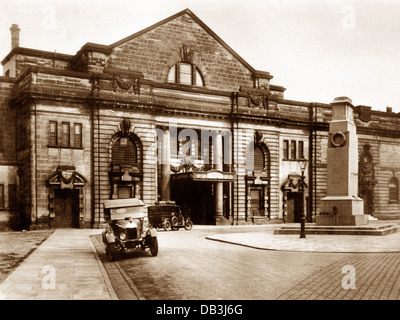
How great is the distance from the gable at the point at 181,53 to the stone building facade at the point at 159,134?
0.08 m

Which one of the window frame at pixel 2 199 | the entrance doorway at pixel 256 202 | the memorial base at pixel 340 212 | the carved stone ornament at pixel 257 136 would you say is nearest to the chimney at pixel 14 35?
the window frame at pixel 2 199

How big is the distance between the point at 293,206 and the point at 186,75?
14.3 meters

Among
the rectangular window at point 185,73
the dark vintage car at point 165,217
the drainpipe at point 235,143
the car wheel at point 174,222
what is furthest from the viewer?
the rectangular window at point 185,73

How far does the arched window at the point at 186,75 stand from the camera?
36.5 m

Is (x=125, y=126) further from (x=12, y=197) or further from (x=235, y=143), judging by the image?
(x=235, y=143)

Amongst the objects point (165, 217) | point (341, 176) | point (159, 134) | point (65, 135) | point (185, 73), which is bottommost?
point (165, 217)

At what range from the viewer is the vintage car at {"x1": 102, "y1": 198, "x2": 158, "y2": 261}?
14751 mm

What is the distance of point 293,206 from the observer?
3934cm

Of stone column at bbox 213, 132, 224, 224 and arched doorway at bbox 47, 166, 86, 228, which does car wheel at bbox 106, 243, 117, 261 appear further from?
stone column at bbox 213, 132, 224, 224

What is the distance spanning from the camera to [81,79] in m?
30.7

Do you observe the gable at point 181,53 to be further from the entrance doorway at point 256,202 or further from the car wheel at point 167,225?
the car wheel at point 167,225

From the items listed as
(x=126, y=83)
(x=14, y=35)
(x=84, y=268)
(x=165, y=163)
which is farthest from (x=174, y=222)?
(x=14, y=35)

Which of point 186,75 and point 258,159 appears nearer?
point 186,75
